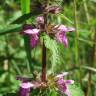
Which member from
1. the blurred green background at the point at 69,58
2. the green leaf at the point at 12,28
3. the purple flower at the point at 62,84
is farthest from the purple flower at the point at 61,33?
the blurred green background at the point at 69,58

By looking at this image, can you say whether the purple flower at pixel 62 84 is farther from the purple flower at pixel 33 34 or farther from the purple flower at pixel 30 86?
the purple flower at pixel 33 34

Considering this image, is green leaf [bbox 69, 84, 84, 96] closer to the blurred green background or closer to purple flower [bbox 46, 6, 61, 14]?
purple flower [bbox 46, 6, 61, 14]

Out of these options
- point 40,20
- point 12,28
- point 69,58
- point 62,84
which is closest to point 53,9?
point 40,20

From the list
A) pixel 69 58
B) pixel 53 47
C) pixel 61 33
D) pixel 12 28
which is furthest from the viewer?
pixel 69 58

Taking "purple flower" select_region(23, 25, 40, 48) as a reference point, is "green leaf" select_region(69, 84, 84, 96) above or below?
below

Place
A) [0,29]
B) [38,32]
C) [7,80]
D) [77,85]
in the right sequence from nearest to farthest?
[38,32]
[77,85]
[0,29]
[7,80]

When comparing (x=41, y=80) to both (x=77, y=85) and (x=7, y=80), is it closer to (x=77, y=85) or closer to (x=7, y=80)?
(x=77, y=85)

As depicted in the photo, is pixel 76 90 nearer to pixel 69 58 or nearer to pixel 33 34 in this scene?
pixel 33 34

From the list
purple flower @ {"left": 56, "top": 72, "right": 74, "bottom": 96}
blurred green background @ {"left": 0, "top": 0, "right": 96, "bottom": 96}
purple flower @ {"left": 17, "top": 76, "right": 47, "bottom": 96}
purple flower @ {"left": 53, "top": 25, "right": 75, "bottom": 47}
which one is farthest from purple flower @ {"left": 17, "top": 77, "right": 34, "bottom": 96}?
blurred green background @ {"left": 0, "top": 0, "right": 96, "bottom": 96}

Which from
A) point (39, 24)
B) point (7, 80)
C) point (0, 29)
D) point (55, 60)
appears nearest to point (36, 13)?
point (39, 24)
